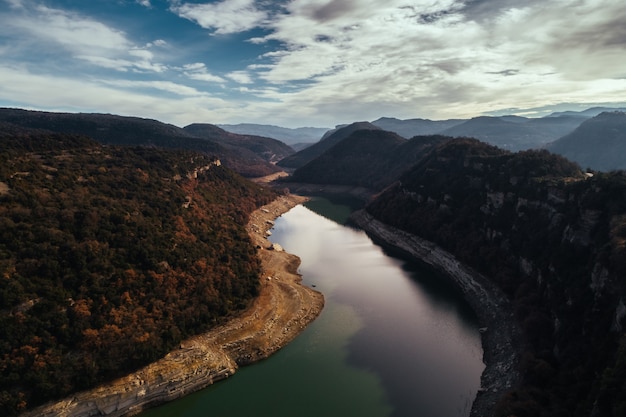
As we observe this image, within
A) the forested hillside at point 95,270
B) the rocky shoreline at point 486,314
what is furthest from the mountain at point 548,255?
the forested hillside at point 95,270

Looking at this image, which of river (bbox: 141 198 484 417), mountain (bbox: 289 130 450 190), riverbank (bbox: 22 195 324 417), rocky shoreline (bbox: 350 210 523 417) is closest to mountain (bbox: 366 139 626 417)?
rocky shoreline (bbox: 350 210 523 417)

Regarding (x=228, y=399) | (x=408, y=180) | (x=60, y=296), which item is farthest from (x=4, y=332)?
(x=408, y=180)

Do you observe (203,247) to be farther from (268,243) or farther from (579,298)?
(579,298)

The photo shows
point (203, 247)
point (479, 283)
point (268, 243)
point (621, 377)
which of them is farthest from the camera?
point (268, 243)

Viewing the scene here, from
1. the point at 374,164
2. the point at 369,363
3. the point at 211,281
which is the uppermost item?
the point at 374,164

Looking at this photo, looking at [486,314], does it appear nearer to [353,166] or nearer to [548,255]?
[548,255]

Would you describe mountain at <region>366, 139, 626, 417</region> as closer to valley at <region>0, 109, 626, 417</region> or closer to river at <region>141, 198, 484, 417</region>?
valley at <region>0, 109, 626, 417</region>

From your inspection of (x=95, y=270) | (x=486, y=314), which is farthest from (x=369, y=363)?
(x=95, y=270)
